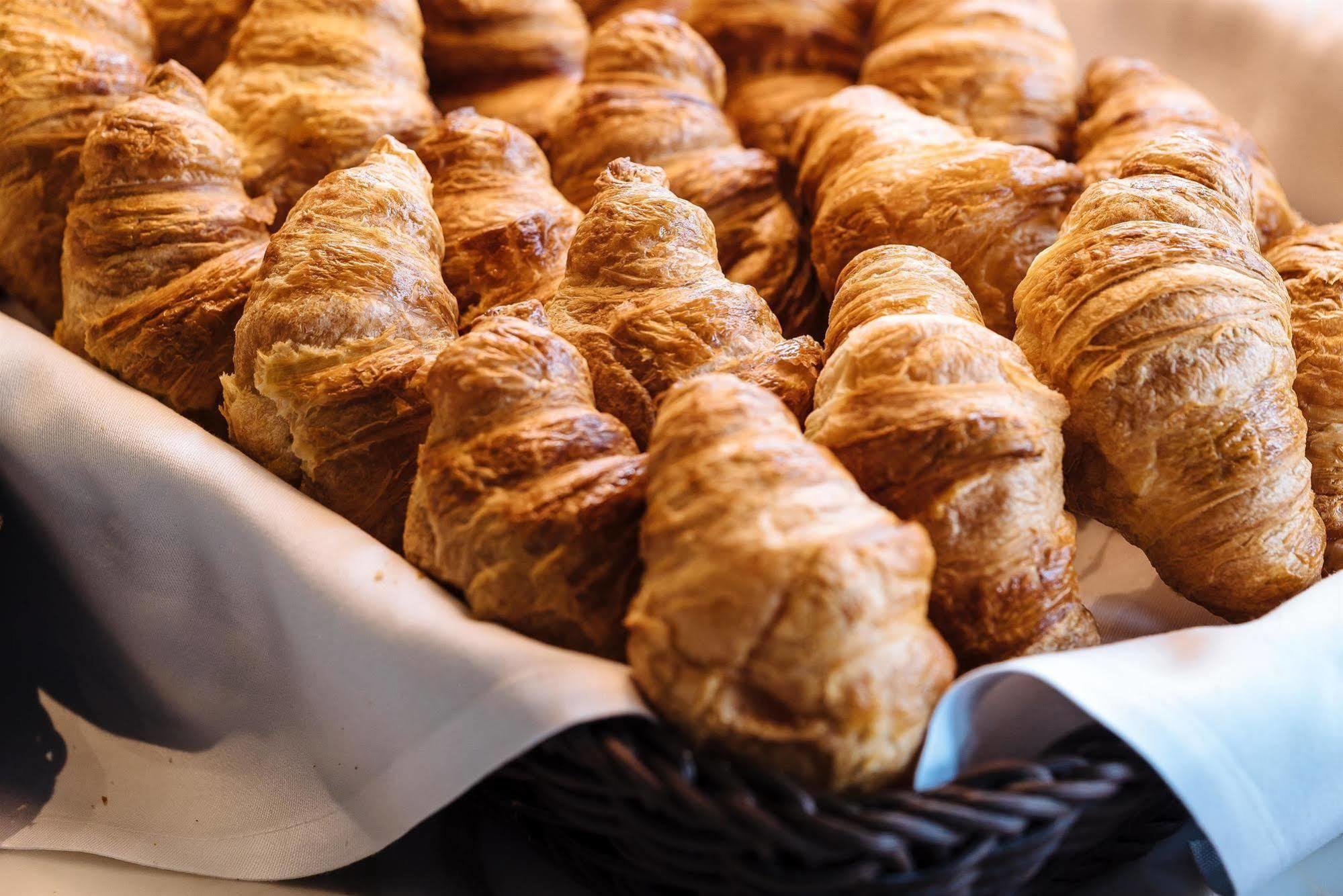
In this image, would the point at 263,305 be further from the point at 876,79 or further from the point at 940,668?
the point at 876,79

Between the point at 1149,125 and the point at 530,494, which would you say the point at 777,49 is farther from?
the point at 530,494

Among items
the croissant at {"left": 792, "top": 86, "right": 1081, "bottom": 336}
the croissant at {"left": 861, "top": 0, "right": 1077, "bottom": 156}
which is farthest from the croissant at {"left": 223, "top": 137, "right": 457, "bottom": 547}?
the croissant at {"left": 861, "top": 0, "right": 1077, "bottom": 156}

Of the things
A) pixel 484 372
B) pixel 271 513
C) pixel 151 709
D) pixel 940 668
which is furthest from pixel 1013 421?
pixel 151 709

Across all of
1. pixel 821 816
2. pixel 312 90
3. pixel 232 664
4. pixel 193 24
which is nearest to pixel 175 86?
pixel 312 90

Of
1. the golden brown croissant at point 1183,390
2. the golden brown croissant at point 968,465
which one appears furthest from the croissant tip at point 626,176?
the golden brown croissant at point 1183,390

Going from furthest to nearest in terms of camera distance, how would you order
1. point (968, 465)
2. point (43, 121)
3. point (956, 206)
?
point (43, 121) < point (956, 206) < point (968, 465)
